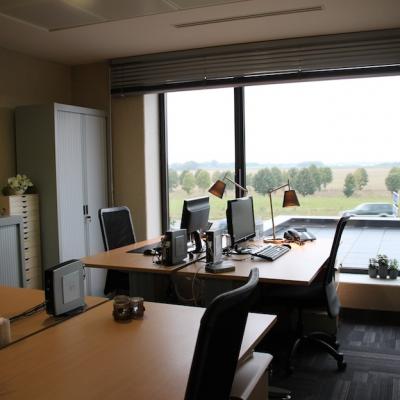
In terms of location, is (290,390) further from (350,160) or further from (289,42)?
(289,42)

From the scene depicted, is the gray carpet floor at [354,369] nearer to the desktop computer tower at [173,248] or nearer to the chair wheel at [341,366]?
the chair wheel at [341,366]

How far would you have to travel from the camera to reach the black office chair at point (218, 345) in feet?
4.03

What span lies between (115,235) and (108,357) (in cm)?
273

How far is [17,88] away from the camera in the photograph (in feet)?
16.5

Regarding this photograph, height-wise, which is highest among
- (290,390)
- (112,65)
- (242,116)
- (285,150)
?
(112,65)

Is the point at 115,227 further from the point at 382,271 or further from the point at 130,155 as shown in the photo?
the point at 382,271

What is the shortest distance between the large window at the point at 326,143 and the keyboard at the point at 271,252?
4.11 ft

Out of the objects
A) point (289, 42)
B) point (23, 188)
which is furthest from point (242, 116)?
point (23, 188)

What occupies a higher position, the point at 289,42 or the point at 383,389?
the point at 289,42

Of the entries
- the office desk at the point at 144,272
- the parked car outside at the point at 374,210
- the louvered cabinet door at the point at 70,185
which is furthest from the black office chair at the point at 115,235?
the parked car outside at the point at 374,210

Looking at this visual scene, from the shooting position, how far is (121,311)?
2.17m

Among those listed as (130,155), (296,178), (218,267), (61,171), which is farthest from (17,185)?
(296,178)

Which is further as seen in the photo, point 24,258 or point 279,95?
point 279,95

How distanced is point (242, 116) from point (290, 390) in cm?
296
